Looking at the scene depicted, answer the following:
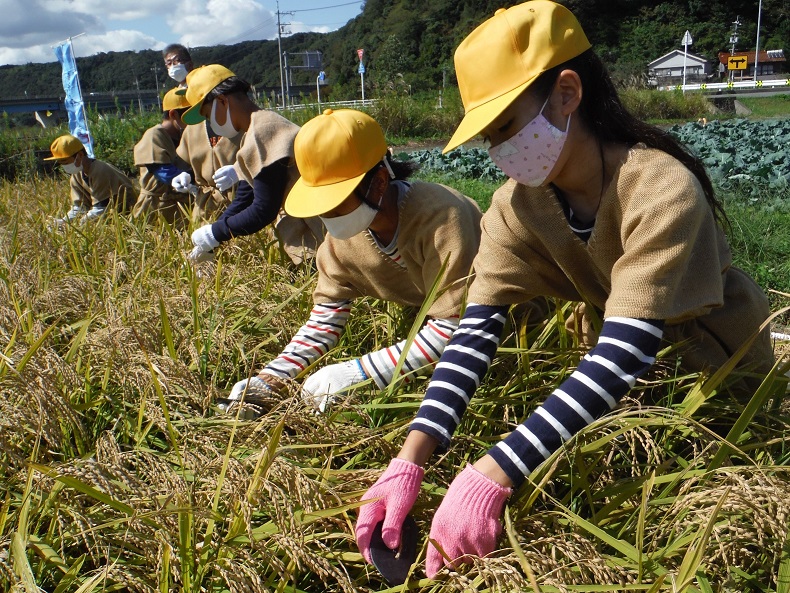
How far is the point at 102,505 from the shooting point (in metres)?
1.42

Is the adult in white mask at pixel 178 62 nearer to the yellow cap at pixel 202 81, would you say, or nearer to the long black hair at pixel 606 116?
the yellow cap at pixel 202 81

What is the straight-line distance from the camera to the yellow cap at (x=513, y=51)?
1.30 metres

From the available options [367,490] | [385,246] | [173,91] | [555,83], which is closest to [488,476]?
[367,490]

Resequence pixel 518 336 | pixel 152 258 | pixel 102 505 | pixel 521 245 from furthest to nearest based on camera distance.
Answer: pixel 152 258 < pixel 518 336 < pixel 521 245 < pixel 102 505

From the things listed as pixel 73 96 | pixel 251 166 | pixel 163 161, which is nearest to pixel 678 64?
pixel 73 96

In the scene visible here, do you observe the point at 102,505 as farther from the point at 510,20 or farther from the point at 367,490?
the point at 510,20

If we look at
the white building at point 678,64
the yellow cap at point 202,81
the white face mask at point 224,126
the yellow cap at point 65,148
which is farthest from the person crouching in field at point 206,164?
the white building at point 678,64

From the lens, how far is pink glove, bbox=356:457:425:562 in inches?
50.5

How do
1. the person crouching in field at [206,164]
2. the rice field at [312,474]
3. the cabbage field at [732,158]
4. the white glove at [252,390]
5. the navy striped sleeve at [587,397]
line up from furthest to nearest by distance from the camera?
the cabbage field at [732,158], the person crouching in field at [206,164], the white glove at [252,390], the navy striped sleeve at [587,397], the rice field at [312,474]

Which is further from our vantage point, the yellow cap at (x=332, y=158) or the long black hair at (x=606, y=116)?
the yellow cap at (x=332, y=158)

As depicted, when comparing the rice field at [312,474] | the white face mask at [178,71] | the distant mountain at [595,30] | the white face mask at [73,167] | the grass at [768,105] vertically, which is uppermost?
the distant mountain at [595,30]

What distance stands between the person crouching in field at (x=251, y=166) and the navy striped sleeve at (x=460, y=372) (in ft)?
4.99

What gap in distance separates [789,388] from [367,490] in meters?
1.17

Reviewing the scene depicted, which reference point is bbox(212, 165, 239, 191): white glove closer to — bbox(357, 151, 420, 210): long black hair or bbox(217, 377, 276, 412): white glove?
bbox(357, 151, 420, 210): long black hair
